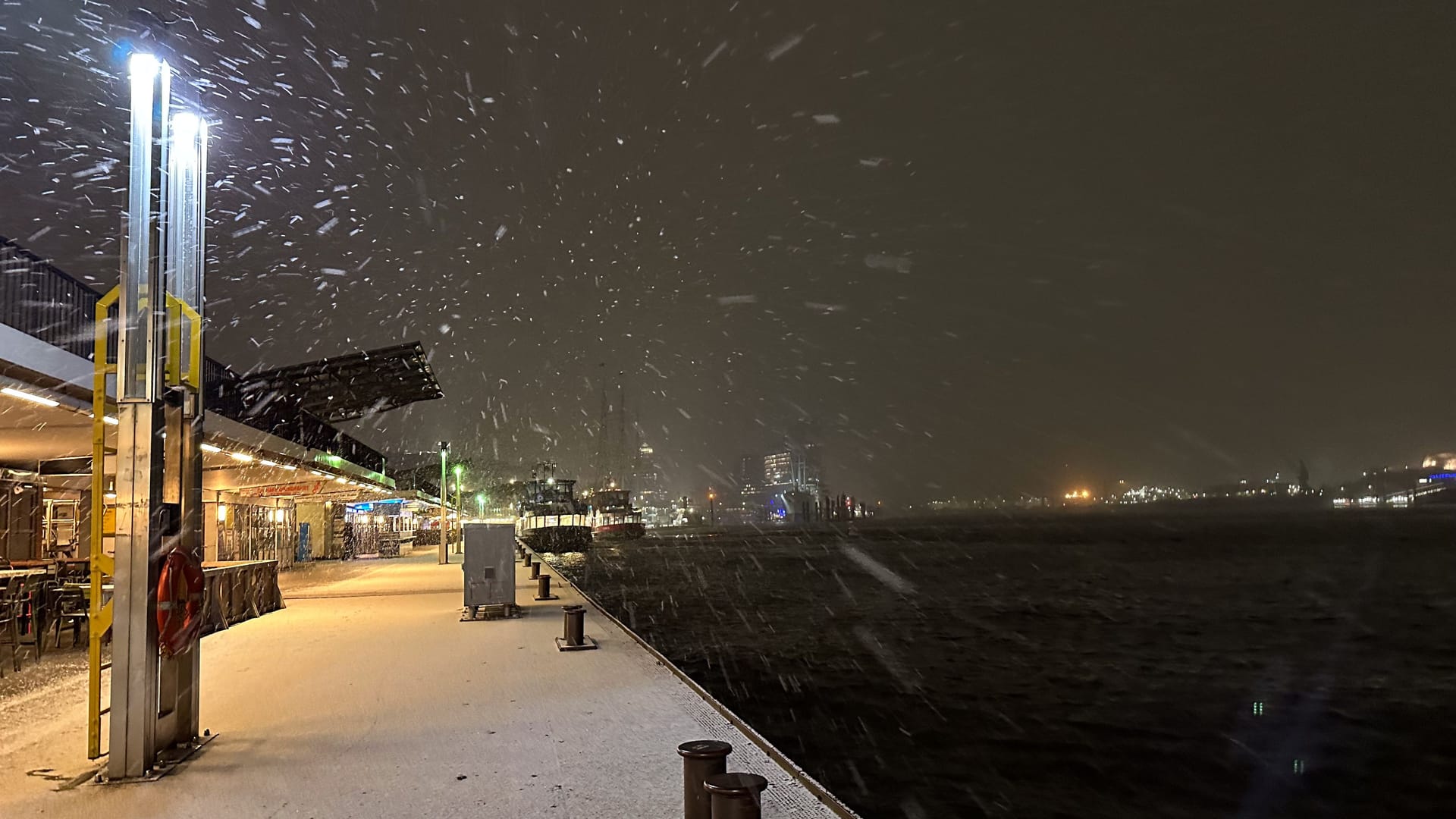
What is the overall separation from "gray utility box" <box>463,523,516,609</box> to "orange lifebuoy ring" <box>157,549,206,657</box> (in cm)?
891

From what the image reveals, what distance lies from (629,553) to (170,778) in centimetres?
8859

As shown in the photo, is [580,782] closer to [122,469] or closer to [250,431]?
[122,469]

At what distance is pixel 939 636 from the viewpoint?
91.2 ft

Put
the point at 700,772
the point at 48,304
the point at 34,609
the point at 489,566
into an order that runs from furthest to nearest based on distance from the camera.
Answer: the point at 489,566, the point at 34,609, the point at 48,304, the point at 700,772

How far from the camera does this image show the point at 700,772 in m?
4.93

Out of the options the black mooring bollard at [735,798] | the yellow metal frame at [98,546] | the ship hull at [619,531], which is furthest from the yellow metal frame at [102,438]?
the ship hull at [619,531]

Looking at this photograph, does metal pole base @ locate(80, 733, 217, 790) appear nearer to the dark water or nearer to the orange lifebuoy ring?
the orange lifebuoy ring

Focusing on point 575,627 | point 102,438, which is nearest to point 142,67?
point 102,438

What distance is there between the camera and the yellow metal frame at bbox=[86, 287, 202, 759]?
20.5 feet

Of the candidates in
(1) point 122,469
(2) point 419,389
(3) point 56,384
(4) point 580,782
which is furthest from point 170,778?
(2) point 419,389

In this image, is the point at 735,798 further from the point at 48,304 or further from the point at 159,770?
the point at 48,304

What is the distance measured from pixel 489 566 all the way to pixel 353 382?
14.0 metres

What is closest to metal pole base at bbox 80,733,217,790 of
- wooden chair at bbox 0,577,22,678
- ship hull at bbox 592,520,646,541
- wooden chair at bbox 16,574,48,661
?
wooden chair at bbox 0,577,22,678

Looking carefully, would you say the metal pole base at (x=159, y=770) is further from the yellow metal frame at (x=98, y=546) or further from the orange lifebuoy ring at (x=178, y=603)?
the orange lifebuoy ring at (x=178, y=603)
